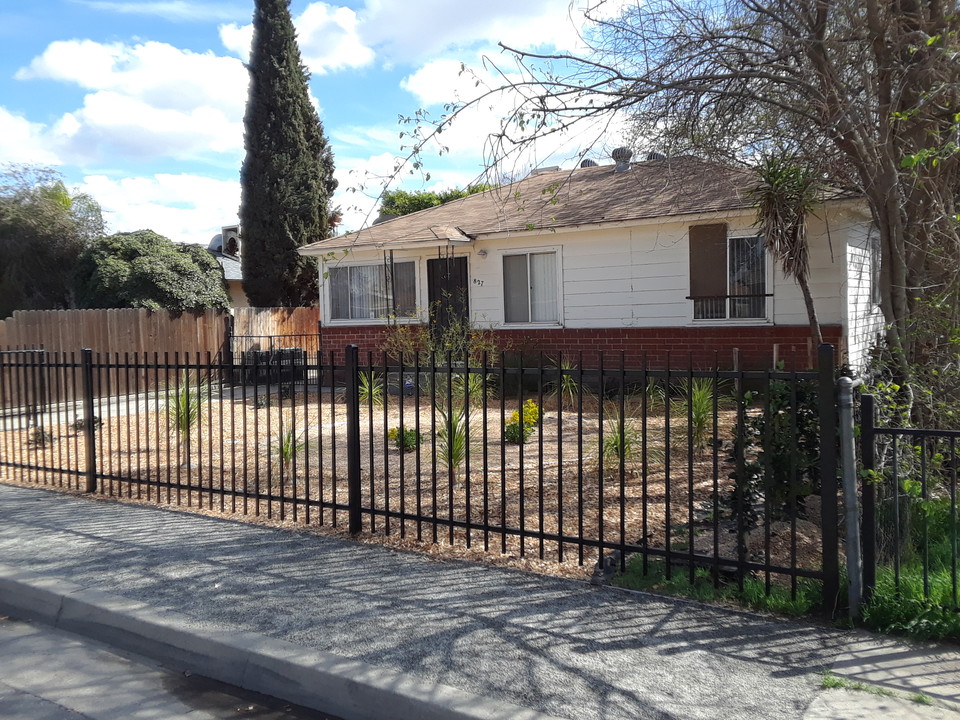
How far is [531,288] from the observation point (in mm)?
15469

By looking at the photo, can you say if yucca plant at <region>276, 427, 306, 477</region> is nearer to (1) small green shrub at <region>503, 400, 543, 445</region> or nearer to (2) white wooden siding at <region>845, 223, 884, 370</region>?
(1) small green shrub at <region>503, 400, 543, 445</region>

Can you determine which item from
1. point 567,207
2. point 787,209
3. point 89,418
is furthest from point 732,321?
point 89,418

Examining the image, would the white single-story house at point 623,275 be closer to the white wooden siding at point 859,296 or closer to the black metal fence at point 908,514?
the white wooden siding at point 859,296

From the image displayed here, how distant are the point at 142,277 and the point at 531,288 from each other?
34.1 ft

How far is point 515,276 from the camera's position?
1566cm

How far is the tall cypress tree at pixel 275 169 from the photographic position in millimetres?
26016

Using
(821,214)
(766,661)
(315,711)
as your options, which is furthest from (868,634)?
(821,214)

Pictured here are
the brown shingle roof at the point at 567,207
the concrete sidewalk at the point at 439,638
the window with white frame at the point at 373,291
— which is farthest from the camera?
the window with white frame at the point at 373,291

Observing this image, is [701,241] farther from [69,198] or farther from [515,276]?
[69,198]

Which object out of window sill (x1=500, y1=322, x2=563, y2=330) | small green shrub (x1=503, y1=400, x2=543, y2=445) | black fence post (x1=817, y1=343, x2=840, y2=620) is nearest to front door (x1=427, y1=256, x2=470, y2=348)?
window sill (x1=500, y1=322, x2=563, y2=330)

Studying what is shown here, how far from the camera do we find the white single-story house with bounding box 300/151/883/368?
41.7ft

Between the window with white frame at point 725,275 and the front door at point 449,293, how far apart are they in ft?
15.4

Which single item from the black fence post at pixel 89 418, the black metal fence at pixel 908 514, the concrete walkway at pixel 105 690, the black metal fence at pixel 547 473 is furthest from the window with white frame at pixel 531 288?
the concrete walkway at pixel 105 690

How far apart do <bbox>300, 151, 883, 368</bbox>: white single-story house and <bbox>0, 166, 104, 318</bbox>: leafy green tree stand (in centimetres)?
1416
